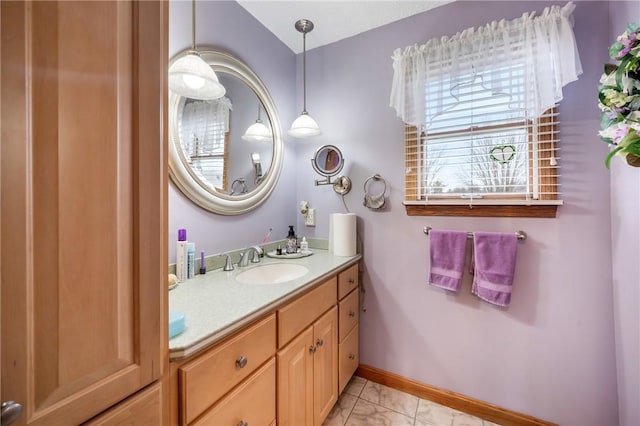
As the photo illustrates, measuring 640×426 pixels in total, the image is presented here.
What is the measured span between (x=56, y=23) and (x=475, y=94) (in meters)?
1.73

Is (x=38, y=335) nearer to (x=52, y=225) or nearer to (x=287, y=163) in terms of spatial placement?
(x=52, y=225)

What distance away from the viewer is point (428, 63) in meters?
1.57

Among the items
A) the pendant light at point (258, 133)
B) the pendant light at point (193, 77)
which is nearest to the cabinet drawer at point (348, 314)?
the pendant light at point (258, 133)

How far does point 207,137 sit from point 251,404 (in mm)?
1236

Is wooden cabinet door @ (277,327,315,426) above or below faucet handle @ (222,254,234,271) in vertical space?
below

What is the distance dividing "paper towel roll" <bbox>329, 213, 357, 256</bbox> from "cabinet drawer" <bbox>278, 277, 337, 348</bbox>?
29cm

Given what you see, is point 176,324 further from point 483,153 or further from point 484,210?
point 483,153

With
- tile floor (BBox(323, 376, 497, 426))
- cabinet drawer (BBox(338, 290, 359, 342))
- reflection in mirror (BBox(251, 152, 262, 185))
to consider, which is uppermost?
reflection in mirror (BBox(251, 152, 262, 185))

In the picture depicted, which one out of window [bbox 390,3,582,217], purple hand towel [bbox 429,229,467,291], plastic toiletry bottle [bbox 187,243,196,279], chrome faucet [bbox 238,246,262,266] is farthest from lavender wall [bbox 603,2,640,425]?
Answer: plastic toiletry bottle [bbox 187,243,196,279]

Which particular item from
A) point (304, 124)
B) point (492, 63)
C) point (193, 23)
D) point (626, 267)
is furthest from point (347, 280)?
point (193, 23)

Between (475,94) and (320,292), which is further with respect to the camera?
(475,94)

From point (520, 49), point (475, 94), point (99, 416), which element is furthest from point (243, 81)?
point (99, 416)

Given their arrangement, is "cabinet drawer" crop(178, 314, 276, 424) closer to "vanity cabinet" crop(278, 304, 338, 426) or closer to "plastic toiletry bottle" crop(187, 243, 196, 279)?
"vanity cabinet" crop(278, 304, 338, 426)

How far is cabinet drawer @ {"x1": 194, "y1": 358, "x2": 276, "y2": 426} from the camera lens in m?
0.78
